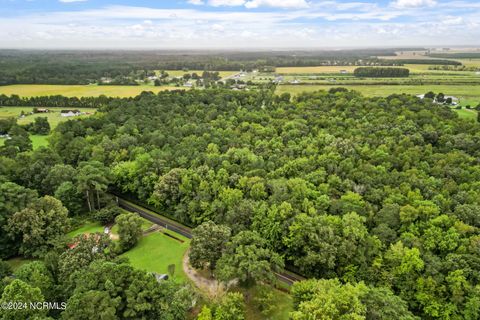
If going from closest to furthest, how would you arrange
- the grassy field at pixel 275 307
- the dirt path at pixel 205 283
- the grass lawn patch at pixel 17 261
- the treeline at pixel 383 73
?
the grassy field at pixel 275 307 → the dirt path at pixel 205 283 → the grass lawn patch at pixel 17 261 → the treeline at pixel 383 73

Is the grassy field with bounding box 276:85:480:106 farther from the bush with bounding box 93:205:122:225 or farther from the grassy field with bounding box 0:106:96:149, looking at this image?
the bush with bounding box 93:205:122:225

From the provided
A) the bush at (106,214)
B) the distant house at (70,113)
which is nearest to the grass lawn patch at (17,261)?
the bush at (106,214)

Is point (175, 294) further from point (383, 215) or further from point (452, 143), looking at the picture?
point (452, 143)

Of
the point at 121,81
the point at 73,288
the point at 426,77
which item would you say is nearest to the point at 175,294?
the point at 73,288

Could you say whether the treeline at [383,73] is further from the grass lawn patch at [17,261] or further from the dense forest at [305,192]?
the grass lawn patch at [17,261]

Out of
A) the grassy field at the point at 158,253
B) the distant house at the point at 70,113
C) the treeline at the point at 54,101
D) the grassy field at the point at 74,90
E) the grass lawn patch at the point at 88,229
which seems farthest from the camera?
the grassy field at the point at 74,90

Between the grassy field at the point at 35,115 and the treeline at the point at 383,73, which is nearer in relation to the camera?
the grassy field at the point at 35,115

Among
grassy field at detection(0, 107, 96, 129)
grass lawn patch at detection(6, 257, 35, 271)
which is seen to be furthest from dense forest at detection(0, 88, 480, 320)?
grassy field at detection(0, 107, 96, 129)
